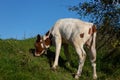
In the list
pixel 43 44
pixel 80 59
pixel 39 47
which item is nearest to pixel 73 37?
pixel 80 59

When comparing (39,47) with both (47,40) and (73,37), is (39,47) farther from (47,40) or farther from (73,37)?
(73,37)

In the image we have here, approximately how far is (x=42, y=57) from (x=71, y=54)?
8.39 ft

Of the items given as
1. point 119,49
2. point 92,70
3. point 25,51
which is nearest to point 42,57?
point 25,51

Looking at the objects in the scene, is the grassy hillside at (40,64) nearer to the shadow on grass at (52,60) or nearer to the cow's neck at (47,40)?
the shadow on grass at (52,60)

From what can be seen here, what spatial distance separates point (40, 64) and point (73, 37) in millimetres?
1691

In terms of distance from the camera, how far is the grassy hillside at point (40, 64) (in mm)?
15297

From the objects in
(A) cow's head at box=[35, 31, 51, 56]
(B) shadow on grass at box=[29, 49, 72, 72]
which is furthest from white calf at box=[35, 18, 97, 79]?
(B) shadow on grass at box=[29, 49, 72, 72]

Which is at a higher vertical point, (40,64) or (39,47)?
(39,47)

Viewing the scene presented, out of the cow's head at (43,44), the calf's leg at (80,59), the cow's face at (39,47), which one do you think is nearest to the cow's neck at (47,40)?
the cow's head at (43,44)

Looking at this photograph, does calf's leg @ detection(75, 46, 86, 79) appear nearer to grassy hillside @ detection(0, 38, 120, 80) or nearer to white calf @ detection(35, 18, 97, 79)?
white calf @ detection(35, 18, 97, 79)

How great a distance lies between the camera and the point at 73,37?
17.5m

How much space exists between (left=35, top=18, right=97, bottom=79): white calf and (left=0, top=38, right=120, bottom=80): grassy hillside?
0.48 m

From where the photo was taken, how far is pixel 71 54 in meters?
21.0

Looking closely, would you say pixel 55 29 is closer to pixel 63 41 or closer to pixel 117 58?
pixel 63 41
